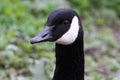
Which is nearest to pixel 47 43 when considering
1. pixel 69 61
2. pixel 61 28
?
pixel 69 61

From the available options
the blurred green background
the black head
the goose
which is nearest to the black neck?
the goose

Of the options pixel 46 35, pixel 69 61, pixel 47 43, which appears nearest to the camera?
pixel 46 35

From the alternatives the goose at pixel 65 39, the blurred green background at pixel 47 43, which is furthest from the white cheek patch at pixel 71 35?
the blurred green background at pixel 47 43

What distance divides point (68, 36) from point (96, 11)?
5807mm

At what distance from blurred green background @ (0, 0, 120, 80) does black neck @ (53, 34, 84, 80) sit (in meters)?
0.85

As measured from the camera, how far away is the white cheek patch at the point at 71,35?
4223 mm

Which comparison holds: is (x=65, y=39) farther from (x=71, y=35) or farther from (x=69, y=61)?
(x=69, y=61)

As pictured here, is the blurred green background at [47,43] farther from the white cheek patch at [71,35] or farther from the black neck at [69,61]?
the white cheek patch at [71,35]

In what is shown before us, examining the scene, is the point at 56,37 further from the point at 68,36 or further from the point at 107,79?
the point at 107,79

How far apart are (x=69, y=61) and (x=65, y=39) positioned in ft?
0.97

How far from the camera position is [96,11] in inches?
393

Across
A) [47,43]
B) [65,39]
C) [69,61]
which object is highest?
[47,43]

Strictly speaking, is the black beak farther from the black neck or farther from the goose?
the black neck

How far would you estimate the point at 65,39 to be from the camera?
4.22m
